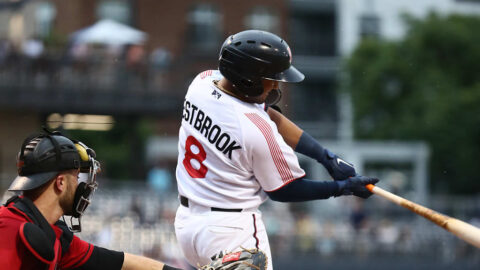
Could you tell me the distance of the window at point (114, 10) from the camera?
104ft

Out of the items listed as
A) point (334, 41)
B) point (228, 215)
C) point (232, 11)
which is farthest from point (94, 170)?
point (334, 41)

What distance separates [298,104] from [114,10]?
9.58 meters

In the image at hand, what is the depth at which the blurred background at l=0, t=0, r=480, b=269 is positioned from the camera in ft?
55.2

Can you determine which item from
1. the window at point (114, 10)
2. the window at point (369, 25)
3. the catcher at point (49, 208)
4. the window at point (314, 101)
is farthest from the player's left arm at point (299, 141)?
the window at point (369, 25)

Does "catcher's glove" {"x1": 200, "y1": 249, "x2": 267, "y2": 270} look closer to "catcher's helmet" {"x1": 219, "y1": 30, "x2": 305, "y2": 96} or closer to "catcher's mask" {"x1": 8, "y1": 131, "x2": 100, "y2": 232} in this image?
"catcher's mask" {"x1": 8, "y1": 131, "x2": 100, "y2": 232}

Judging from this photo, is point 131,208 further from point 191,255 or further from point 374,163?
point 374,163

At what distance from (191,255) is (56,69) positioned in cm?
1555

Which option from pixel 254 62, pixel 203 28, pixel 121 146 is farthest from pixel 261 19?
pixel 254 62

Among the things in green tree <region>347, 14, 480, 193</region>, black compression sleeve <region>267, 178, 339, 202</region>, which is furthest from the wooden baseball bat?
green tree <region>347, 14, 480, 193</region>

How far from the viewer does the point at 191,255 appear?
4.97 metres

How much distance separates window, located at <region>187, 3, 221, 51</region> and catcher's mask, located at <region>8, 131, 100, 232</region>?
28.7 m

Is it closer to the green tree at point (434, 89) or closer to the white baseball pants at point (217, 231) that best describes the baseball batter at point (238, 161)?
the white baseball pants at point (217, 231)

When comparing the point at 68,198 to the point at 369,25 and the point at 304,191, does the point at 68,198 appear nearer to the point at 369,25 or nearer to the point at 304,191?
the point at 304,191

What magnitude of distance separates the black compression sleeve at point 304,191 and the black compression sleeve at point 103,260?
988mm
